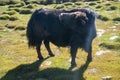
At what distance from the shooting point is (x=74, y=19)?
15.4 meters

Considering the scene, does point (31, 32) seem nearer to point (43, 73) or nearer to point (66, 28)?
point (66, 28)

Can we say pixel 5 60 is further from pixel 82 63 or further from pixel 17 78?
pixel 82 63

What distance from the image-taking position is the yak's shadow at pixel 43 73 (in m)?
A: 14.6

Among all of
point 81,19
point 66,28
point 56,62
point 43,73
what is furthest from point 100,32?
point 43,73

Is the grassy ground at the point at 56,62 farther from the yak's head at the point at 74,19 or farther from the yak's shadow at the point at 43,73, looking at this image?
the yak's head at the point at 74,19

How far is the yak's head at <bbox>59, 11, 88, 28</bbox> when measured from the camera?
15.2 metres

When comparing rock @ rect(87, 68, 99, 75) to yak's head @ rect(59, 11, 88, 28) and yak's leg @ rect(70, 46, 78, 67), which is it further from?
yak's head @ rect(59, 11, 88, 28)

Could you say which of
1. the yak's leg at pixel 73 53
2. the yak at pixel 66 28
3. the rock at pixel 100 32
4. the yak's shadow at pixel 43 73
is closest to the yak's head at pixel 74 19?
the yak at pixel 66 28

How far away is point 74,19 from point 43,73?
9.33 ft

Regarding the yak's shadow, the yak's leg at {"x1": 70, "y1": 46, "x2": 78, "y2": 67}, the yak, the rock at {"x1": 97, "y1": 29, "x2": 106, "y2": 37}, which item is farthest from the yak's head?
the rock at {"x1": 97, "y1": 29, "x2": 106, "y2": 37}

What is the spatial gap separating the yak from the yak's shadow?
91 cm

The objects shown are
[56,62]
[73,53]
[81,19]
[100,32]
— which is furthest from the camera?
[100,32]

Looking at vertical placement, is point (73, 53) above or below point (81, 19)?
below

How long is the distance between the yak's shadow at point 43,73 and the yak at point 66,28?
908 mm
